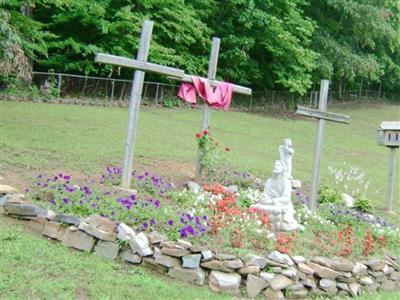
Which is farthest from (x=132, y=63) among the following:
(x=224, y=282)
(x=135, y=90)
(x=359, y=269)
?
(x=359, y=269)

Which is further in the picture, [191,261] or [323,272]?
[323,272]

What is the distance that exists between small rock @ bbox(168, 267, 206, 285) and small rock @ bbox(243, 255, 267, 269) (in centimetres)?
55

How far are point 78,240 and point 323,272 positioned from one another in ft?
9.84

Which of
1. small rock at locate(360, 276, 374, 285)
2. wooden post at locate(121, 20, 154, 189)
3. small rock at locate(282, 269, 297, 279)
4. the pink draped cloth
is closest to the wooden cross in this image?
wooden post at locate(121, 20, 154, 189)

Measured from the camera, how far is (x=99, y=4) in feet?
69.8

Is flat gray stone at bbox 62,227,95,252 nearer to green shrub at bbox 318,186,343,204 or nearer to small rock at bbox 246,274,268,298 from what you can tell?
small rock at bbox 246,274,268,298

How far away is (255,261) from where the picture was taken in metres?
6.12

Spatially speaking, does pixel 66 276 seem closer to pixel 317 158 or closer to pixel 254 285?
pixel 254 285

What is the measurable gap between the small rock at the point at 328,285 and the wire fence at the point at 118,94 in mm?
14667

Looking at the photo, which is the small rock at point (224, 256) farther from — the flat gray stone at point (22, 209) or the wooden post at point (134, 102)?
the wooden post at point (134, 102)

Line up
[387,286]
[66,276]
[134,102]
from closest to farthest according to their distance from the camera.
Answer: [66,276]
[387,286]
[134,102]

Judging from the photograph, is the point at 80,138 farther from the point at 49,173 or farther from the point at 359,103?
the point at 359,103

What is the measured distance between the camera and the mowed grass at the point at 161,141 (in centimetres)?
1022

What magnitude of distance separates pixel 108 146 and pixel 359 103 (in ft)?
97.9
